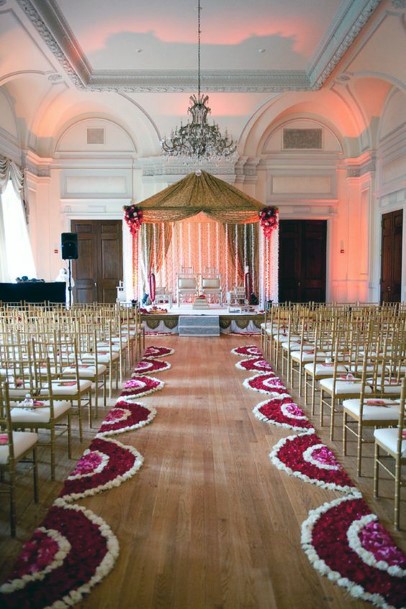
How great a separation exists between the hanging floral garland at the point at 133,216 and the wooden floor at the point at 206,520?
6551 mm

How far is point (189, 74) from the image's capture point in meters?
10.6

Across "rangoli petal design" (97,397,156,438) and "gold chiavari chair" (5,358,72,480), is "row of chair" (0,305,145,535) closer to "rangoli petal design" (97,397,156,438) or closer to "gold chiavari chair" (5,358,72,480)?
"gold chiavari chair" (5,358,72,480)

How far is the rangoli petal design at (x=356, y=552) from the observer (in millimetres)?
2178

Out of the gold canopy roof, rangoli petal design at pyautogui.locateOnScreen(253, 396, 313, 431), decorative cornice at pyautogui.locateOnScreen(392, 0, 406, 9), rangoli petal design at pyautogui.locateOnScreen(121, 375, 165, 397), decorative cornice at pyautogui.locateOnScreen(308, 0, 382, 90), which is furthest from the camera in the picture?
the gold canopy roof

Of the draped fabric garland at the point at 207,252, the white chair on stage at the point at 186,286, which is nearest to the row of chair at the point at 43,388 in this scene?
the white chair on stage at the point at 186,286

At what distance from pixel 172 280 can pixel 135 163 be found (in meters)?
3.33

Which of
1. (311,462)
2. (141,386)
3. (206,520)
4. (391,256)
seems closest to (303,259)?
(391,256)

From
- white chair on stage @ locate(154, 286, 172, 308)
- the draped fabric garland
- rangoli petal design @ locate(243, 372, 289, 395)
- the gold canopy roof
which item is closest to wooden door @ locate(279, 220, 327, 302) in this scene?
the draped fabric garland

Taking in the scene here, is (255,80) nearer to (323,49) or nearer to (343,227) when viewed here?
(323,49)

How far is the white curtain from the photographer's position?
1083 cm

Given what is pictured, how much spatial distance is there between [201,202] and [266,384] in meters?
5.86

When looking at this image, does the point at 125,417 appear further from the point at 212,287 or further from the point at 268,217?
the point at 212,287

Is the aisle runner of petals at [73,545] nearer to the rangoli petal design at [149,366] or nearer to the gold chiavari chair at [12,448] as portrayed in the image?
the gold chiavari chair at [12,448]

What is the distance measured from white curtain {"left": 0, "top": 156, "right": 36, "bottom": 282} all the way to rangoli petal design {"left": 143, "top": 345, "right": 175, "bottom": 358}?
163 inches
